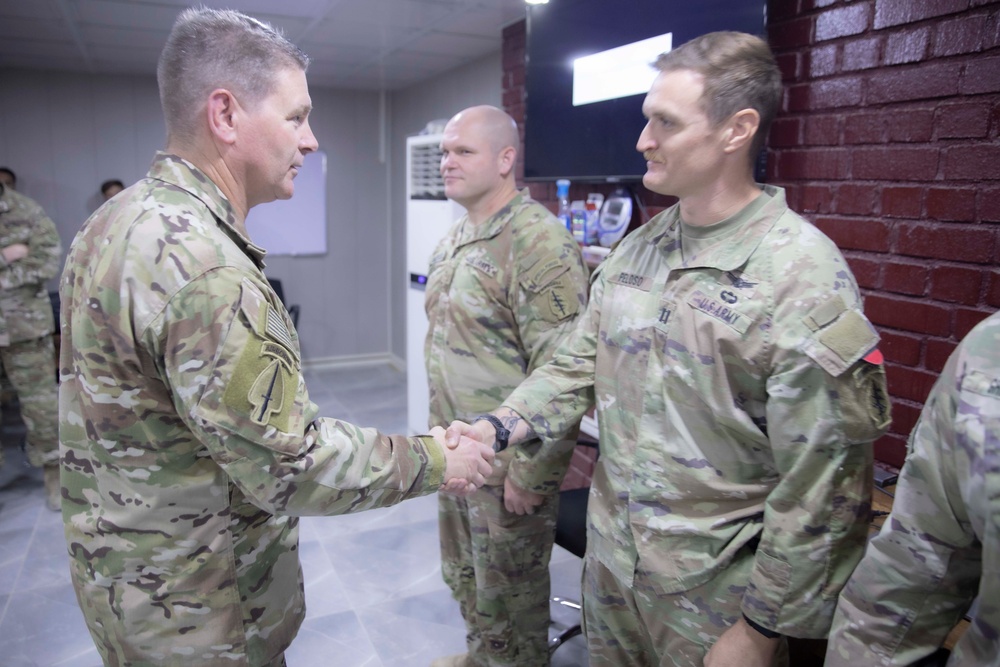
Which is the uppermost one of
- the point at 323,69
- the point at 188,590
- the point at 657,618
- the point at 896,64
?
the point at 323,69

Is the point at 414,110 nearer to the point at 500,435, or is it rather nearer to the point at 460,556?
the point at 460,556

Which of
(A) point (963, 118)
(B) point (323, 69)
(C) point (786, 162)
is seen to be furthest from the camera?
(B) point (323, 69)

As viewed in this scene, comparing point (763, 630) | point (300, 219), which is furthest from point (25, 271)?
point (763, 630)

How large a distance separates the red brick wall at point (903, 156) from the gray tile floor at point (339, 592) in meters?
1.51

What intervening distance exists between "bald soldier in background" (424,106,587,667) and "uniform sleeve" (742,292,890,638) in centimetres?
73

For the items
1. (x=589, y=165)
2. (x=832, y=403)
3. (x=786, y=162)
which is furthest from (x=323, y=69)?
(x=832, y=403)

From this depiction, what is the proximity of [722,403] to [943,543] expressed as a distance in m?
0.39

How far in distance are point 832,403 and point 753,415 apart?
0.49 feet

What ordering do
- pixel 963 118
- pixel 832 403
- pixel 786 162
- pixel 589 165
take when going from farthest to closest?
pixel 589 165 → pixel 786 162 → pixel 963 118 → pixel 832 403

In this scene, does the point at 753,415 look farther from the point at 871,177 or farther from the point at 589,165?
the point at 589,165

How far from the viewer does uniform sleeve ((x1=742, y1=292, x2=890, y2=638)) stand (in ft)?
3.34

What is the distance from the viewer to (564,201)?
114 inches

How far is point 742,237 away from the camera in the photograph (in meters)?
1.19

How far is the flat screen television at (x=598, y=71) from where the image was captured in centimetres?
202
